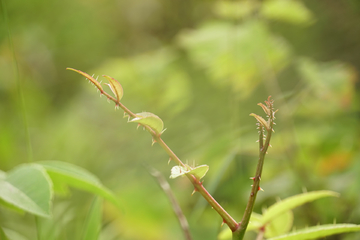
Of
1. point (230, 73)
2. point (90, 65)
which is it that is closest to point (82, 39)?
point (90, 65)

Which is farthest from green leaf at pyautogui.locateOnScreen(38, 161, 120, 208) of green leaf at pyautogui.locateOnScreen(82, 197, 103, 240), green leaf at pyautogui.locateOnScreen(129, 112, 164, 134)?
green leaf at pyautogui.locateOnScreen(129, 112, 164, 134)

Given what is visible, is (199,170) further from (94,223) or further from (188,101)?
(188,101)

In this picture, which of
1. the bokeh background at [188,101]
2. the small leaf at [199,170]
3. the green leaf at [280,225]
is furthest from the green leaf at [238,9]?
the small leaf at [199,170]

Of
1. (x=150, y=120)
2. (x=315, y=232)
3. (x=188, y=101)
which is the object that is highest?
(x=150, y=120)

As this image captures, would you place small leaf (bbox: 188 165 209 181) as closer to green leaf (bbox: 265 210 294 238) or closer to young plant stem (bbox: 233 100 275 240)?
young plant stem (bbox: 233 100 275 240)

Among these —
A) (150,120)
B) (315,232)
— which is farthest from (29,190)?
(315,232)
